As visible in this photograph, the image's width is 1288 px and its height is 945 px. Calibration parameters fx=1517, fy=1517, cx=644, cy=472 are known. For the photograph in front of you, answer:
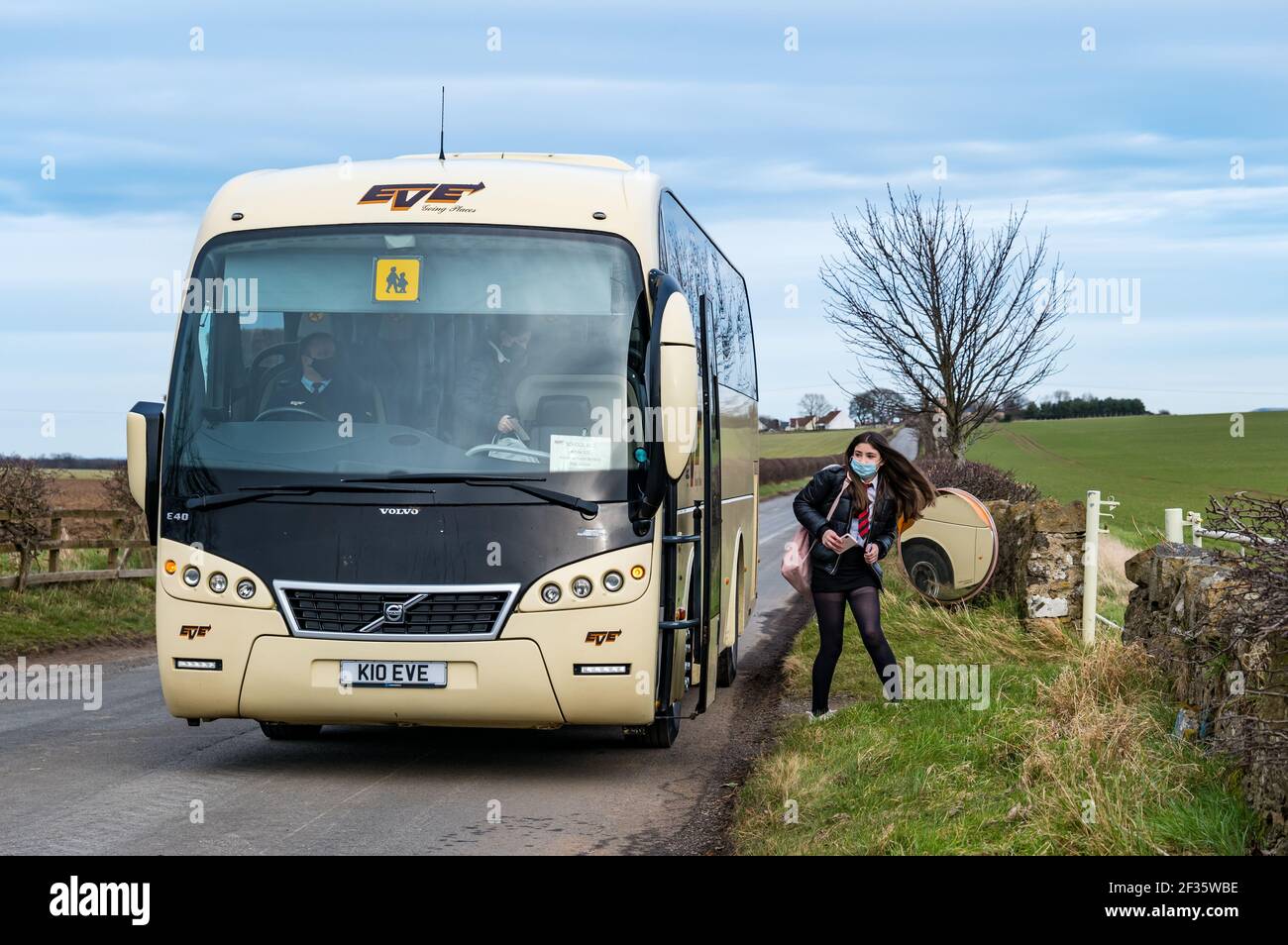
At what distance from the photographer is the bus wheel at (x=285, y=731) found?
9.63 metres

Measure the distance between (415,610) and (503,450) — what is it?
0.97 metres

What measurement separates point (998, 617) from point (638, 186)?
6297 mm

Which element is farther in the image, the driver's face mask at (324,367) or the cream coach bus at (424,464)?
the driver's face mask at (324,367)

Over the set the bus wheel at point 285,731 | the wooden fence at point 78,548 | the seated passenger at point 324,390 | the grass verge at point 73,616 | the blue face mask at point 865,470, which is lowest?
the grass verge at point 73,616

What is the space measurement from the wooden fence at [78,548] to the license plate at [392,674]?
9923 mm

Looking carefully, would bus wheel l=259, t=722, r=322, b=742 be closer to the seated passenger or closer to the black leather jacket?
the seated passenger

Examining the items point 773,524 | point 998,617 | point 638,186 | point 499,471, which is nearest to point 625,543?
point 499,471

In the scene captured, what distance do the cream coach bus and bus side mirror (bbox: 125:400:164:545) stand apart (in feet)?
0.04

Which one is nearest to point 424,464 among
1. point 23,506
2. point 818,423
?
point 23,506

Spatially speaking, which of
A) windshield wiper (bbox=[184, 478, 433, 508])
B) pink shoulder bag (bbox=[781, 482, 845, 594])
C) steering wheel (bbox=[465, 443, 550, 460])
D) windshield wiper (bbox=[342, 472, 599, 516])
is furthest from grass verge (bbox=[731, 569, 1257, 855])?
windshield wiper (bbox=[184, 478, 433, 508])

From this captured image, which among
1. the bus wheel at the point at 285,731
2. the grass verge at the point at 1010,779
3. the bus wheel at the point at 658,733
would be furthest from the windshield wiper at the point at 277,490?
the grass verge at the point at 1010,779

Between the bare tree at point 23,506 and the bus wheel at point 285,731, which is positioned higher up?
the bare tree at point 23,506

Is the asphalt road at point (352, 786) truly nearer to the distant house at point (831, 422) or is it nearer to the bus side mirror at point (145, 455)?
the bus side mirror at point (145, 455)

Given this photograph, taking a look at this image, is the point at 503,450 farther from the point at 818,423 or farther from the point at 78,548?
the point at 818,423
